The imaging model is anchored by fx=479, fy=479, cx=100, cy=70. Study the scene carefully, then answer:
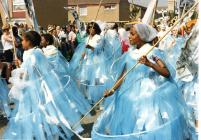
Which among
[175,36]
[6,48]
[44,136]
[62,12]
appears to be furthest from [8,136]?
[62,12]

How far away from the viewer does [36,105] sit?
6.08m

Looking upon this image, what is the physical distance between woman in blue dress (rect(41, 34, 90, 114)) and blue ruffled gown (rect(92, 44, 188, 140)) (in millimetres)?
1861

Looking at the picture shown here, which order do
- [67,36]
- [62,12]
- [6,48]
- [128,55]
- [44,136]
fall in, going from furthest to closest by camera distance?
[62,12], [67,36], [6,48], [44,136], [128,55]

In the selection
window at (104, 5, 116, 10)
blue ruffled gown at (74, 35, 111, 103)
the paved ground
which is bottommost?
window at (104, 5, 116, 10)

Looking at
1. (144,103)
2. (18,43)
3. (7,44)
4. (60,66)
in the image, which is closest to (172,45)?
(18,43)

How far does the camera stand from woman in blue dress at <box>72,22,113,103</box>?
31.4 feet

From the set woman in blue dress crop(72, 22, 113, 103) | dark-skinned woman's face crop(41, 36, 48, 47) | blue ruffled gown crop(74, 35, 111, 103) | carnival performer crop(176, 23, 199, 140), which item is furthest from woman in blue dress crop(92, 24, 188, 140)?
woman in blue dress crop(72, 22, 113, 103)

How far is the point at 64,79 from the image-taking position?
7.24 m

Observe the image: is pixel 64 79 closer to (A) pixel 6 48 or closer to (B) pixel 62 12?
(A) pixel 6 48

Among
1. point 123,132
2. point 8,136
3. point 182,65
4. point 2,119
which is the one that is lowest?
point 2,119

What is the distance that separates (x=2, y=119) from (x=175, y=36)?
5630 millimetres

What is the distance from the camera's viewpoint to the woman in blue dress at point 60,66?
7.16 metres

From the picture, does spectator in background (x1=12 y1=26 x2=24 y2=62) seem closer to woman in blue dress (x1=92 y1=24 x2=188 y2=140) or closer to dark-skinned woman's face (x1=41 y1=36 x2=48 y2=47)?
dark-skinned woman's face (x1=41 y1=36 x2=48 y2=47)

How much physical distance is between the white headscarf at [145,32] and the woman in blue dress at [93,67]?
4.34 metres
